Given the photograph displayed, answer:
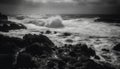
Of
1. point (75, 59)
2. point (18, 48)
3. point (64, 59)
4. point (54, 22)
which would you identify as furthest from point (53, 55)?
point (54, 22)

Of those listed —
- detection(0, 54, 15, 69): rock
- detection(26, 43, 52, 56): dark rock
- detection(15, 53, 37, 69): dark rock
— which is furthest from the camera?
detection(26, 43, 52, 56): dark rock

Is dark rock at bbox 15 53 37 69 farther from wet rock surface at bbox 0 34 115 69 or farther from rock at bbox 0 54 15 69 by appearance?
rock at bbox 0 54 15 69

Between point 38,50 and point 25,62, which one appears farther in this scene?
point 38,50

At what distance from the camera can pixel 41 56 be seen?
13234mm

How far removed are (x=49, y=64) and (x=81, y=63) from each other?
3001 millimetres

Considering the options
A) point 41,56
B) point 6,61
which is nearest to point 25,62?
point 41,56

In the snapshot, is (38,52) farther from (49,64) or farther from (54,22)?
(54,22)

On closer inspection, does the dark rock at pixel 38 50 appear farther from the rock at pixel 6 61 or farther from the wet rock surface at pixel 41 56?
the rock at pixel 6 61

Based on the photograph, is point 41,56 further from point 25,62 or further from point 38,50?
point 25,62

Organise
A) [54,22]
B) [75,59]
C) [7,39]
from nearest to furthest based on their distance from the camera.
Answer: [75,59] → [7,39] → [54,22]

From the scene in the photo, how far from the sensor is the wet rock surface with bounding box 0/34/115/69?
11.6 metres

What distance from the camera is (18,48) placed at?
1525cm

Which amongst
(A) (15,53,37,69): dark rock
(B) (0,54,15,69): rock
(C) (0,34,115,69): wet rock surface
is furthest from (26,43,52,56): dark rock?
(B) (0,54,15,69): rock

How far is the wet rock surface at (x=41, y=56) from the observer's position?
11586mm
